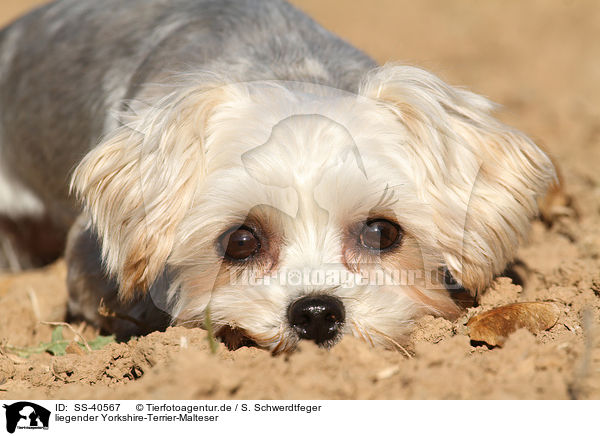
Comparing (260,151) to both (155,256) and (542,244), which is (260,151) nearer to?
(155,256)

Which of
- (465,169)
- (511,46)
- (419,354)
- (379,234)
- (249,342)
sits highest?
(511,46)

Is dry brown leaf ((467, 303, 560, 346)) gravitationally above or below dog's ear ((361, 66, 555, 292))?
below

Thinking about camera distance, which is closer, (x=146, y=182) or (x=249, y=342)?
(x=249, y=342)

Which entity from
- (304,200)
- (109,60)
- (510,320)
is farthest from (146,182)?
(109,60)

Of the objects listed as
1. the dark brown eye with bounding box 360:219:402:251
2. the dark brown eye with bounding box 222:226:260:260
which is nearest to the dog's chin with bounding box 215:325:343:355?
the dark brown eye with bounding box 222:226:260:260

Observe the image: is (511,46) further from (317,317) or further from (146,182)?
(317,317)

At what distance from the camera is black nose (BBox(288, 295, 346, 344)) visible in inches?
117

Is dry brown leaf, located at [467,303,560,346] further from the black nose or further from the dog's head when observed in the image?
the black nose

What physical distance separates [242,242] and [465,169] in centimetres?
99

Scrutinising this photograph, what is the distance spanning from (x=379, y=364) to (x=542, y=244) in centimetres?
229

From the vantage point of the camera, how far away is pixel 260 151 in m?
3.23

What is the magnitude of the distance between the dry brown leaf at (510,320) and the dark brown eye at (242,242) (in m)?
0.92

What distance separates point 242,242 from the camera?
330 centimetres
